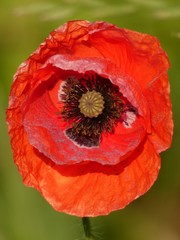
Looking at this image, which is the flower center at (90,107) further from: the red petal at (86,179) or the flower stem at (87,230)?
the flower stem at (87,230)

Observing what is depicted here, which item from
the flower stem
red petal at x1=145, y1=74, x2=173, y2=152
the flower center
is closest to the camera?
red petal at x1=145, y1=74, x2=173, y2=152

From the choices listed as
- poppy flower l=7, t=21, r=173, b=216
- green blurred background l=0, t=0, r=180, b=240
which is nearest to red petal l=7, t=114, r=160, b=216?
poppy flower l=7, t=21, r=173, b=216

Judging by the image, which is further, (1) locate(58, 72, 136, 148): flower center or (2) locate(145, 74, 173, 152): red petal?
(1) locate(58, 72, 136, 148): flower center

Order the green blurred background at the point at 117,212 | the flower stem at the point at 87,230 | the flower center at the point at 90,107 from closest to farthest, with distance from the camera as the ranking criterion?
the flower stem at the point at 87,230 → the flower center at the point at 90,107 → the green blurred background at the point at 117,212

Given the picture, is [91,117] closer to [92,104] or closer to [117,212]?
[92,104]

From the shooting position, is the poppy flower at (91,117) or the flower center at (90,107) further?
Result: the flower center at (90,107)

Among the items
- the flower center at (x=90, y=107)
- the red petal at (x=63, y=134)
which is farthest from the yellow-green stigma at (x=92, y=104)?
the red petal at (x=63, y=134)

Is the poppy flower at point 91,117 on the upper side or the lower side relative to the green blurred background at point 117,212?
upper

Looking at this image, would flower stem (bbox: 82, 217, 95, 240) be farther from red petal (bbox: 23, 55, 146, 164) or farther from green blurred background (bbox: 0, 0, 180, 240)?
green blurred background (bbox: 0, 0, 180, 240)

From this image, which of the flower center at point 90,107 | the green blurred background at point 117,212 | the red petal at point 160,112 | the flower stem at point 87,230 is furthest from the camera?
the green blurred background at point 117,212

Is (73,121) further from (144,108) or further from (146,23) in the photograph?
(146,23)
